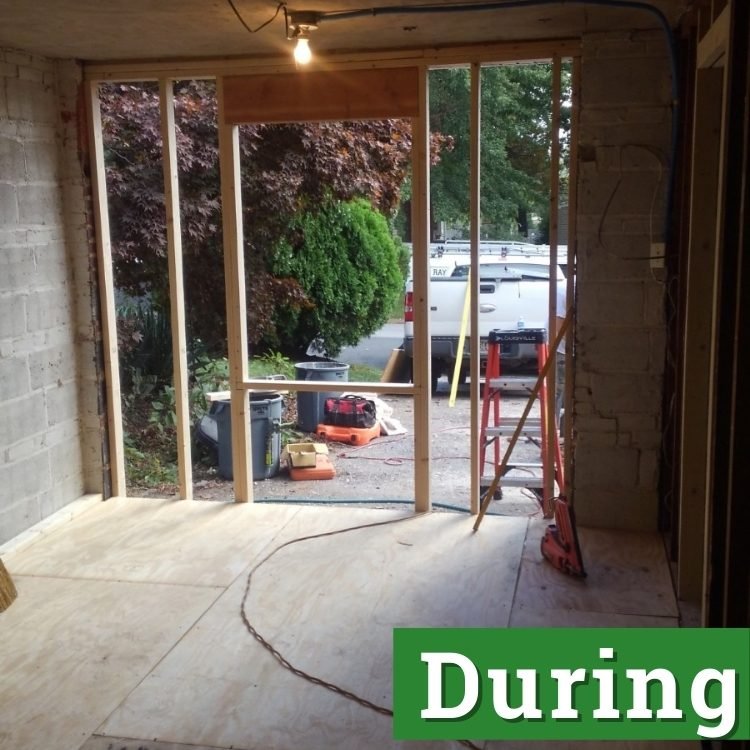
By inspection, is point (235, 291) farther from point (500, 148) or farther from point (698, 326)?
point (500, 148)

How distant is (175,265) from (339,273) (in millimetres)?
3662

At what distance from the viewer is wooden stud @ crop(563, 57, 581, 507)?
428cm

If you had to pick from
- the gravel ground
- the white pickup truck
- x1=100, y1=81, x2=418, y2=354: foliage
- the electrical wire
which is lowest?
the gravel ground

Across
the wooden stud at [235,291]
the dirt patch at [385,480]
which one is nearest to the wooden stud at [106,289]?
the wooden stud at [235,291]

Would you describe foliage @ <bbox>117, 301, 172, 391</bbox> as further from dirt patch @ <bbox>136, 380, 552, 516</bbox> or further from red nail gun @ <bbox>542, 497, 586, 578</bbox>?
red nail gun @ <bbox>542, 497, 586, 578</bbox>

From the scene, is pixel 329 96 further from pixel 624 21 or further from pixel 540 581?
pixel 540 581

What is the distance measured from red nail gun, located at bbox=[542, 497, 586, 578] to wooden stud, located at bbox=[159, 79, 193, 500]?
2.18 metres

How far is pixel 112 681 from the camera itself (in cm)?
316

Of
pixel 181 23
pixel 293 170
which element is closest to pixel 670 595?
pixel 181 23

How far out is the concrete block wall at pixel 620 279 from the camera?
4.17 m

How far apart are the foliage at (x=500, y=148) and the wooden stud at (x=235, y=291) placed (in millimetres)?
6460

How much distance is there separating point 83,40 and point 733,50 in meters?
3.15

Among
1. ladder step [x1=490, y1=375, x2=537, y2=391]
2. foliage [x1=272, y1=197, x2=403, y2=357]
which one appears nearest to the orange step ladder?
ladder step [x1=490, y1=375, x2=537, y2=391]

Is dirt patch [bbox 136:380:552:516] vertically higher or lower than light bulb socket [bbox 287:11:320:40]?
lower
